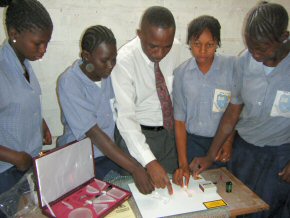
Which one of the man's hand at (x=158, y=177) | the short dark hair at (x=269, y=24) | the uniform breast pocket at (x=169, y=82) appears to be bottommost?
the man's hand at (x=158, y=177)

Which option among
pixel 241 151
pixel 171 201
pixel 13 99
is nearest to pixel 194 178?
pixel 171 201

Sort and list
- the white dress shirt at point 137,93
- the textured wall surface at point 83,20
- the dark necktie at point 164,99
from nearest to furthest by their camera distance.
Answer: the white dress shirt at point 137,93 → the dark necktie at point 164,99 → the textured wall surface at point 83,20

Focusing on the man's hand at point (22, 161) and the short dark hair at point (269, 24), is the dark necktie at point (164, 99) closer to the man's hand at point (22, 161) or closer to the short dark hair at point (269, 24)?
the short dark hair at point (269, 24)

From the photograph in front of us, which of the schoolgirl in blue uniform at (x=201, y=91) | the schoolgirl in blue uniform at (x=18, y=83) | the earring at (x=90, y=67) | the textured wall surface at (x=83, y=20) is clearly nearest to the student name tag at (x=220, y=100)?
the schoolgirl in blue uniform at (x=201, y=91)

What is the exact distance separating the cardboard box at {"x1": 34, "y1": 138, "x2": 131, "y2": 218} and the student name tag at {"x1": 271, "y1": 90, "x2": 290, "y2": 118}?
2.75 feet

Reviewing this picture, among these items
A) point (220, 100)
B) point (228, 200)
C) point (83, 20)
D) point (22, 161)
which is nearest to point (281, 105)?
point (220, 100)

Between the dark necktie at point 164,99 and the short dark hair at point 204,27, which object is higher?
the short dark hair at point 204,27

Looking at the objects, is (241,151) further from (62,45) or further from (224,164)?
(62,45)

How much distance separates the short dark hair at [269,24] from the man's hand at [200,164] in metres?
0.70

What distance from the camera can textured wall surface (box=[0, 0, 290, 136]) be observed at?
6.41ft

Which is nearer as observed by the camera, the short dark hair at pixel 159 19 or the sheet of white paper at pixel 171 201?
the sheet of white paper at pixel 171 201

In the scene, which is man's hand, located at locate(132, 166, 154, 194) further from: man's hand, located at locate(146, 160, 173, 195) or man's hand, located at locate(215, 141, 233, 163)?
man's hand, located at locate(215, 141, 233, 163)

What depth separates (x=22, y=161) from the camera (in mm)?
1280

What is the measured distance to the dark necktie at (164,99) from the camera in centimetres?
159
